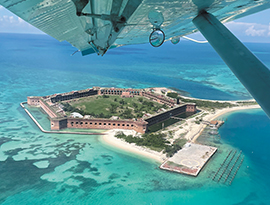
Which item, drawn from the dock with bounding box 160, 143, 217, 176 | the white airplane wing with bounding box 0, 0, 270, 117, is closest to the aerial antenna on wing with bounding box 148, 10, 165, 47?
the white airplane wing with bounding box 0, 0, 270, 117

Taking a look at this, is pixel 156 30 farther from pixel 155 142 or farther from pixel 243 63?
pixel 155 142

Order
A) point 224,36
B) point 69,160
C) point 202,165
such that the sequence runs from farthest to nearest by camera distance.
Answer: point 69,160 < point 202,165 < point 224,36

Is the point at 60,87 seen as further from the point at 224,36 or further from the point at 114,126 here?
the point at 224,36

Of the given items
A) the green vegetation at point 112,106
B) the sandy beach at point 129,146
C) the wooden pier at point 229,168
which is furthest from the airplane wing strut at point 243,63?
the green vegetation at point 112,106

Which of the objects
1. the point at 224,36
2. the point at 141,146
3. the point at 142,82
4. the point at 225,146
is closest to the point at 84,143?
the point at 141,146

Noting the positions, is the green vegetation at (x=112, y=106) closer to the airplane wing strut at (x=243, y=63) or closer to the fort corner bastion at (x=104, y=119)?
the fort corner bastion at (x=104, y=119)
